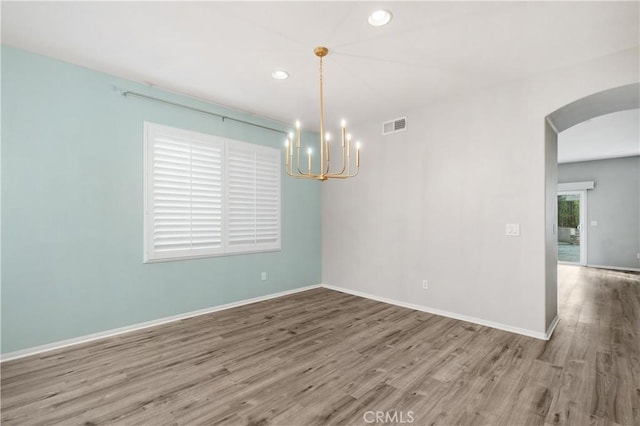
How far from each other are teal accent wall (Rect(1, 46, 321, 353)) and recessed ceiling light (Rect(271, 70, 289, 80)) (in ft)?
4.37

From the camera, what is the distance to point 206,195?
4.06 metres

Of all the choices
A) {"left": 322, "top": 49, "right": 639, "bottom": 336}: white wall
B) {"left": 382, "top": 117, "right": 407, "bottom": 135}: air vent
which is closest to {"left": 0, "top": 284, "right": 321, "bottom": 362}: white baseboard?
{"left": 322, "top": 49, "right": 639, "bottom": 336}: white wall

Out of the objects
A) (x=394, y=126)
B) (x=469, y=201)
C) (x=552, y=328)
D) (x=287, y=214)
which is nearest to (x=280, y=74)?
(x=394, y=126)

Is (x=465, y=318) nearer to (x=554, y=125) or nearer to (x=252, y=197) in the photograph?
(x=554, y=125)

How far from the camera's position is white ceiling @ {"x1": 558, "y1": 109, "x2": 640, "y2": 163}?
483cm

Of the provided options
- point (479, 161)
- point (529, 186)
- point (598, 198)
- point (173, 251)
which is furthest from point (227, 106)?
point (598, 198)

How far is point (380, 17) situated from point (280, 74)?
133 cm

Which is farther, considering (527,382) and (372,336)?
(372,336)

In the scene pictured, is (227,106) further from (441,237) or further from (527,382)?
(527,382)

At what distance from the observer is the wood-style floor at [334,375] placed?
79.1 inches

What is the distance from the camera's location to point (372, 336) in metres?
3.31

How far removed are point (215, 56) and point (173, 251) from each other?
237cm

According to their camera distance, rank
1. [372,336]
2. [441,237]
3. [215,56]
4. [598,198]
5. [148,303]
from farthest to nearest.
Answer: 1. [598,198]
2. [441,237]
3. [148,303]
4. [372,336]
5. [215,56]

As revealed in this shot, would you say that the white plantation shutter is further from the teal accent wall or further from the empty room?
the teal accent wall
